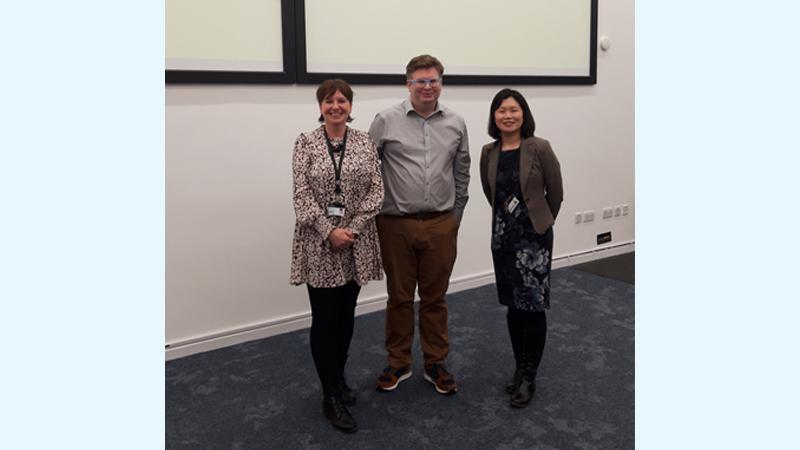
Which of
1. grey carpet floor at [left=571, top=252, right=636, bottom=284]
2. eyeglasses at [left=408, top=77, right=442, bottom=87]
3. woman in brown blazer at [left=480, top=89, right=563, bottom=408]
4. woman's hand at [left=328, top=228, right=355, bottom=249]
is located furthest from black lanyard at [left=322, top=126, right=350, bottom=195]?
grey carpet floor at [left=571, top=252, right=636, bottom=284]

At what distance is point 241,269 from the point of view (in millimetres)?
3441

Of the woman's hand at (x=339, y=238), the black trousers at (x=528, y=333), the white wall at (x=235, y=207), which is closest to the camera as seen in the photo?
the woman's hand at (x=339, y=238)

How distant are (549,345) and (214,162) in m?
2.18

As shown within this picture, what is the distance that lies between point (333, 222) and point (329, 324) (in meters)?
0.43

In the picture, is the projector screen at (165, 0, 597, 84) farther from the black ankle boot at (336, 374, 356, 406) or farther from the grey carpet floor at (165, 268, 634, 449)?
A: the black ankle boot at (336, 374, 356, 406)

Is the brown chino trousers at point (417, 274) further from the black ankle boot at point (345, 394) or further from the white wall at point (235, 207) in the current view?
the white wall at point (235, 207)

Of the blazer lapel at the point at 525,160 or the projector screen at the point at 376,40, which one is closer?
the blazer lapel at the point at 525,160

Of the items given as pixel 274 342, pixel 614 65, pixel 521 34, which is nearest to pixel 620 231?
pixel 614 65

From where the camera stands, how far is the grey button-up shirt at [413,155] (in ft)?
8.53

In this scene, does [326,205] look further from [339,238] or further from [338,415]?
[338,415]

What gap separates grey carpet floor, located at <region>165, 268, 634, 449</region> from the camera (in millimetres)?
2357

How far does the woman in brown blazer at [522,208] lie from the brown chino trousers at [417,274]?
0.25m

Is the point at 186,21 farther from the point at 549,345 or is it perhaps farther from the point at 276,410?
the point at 549,345

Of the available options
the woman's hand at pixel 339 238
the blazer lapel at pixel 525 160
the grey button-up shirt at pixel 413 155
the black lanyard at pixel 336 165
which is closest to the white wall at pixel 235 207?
the grey button-up shirt at pixel 413 155
